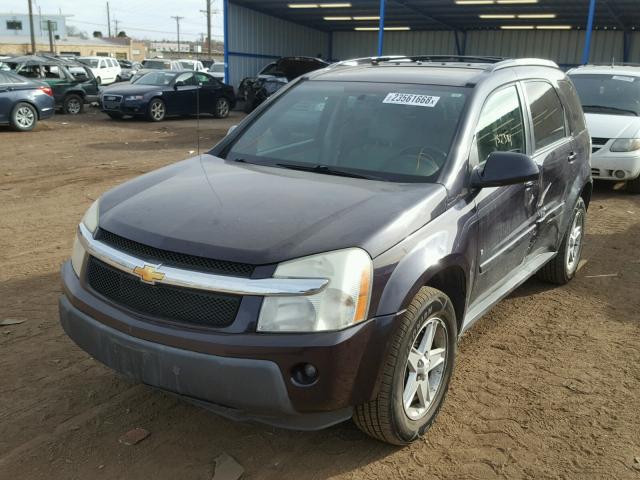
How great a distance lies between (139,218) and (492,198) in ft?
6.32

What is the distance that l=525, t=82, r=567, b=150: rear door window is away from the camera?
14.5 feet

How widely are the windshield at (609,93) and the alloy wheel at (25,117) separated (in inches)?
465

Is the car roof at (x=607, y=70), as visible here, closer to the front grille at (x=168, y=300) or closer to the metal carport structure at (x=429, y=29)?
the front grille at (x=168, y=300)

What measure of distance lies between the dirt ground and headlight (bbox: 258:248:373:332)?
799mm

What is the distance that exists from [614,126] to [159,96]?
41.8 ft

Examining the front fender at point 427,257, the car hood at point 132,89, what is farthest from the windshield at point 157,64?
the front fender at point 427,257

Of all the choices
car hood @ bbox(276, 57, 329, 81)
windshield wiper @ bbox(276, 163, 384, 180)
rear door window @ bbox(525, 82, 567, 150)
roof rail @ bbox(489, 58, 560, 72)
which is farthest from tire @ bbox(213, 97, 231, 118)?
windshield wiper @ bbox(276, 163, 384, 180)

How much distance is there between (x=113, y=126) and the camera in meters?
17.0

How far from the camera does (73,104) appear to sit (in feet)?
64.6

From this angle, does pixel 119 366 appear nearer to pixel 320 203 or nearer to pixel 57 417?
pixel 57 417

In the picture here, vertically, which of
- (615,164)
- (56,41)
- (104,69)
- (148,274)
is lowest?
(615,164)

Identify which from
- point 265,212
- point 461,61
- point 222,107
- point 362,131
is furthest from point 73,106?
point 265,212

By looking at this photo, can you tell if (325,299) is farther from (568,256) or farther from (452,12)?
(452,12)

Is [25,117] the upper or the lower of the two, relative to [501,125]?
lower
